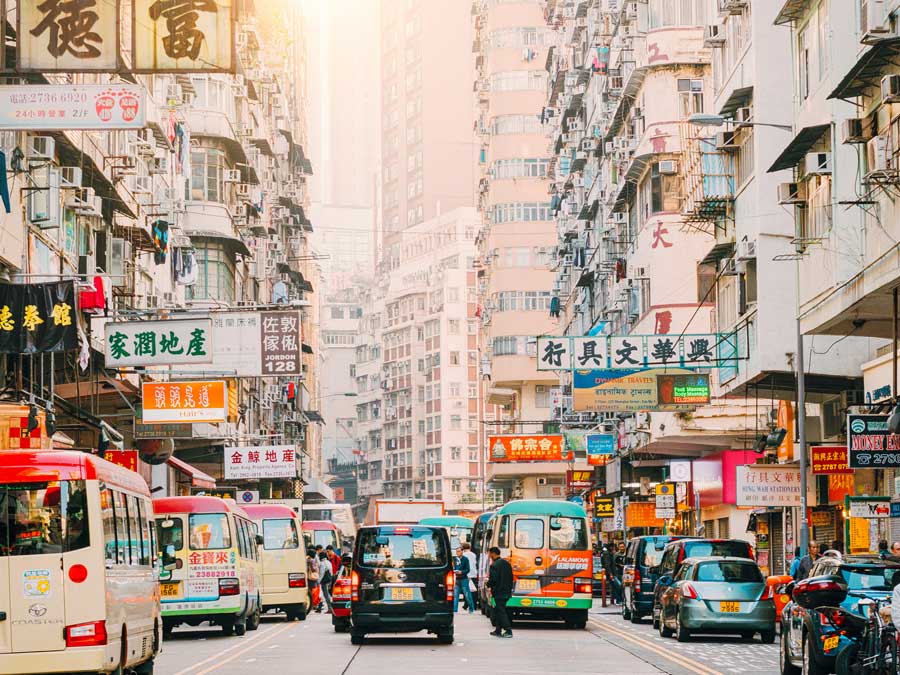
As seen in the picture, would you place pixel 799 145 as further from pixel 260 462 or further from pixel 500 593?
pixel 260 462

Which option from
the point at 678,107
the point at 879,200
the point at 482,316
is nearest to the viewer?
the point at 879,200

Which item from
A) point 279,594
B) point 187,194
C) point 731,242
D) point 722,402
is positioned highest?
point 187,194

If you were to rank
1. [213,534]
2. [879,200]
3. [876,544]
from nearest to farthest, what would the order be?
1. [879,200]
2. [213,534]
3. [876,544]

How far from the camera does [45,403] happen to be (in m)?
31.9

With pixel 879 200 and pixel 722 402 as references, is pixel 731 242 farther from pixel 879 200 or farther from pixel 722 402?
pixel 879 200

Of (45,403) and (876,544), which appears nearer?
(45,403)

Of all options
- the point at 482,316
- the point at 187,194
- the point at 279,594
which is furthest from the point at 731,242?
the point at 482,316

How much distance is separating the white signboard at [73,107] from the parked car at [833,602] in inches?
349

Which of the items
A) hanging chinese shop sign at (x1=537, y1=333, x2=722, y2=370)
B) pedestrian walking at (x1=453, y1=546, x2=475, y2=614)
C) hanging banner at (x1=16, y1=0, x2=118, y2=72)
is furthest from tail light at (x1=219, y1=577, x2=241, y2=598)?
hanging banner at (x1=16, y1=0, x2=118, y2=72)

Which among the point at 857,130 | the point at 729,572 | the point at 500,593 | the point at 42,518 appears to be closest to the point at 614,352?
the point at 500,593

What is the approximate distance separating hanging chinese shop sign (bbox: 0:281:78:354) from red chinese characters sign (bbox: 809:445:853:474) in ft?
49.0

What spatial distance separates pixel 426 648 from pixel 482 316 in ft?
281

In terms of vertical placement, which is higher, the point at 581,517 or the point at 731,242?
the point at 731,242

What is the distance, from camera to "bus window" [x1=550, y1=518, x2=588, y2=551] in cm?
3484
